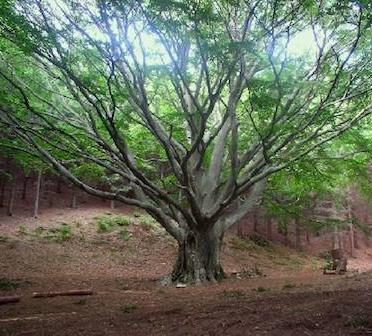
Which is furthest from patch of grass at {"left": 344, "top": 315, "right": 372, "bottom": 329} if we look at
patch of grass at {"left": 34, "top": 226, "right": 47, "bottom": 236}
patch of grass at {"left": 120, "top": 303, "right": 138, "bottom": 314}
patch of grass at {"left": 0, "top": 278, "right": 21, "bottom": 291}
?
patch of grass at {"left": 34, "top": 226, "right": 47, "bottom": 236}

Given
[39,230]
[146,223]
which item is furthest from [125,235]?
[39,230]

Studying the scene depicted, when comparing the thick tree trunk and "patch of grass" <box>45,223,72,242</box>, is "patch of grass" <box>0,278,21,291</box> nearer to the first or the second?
the thick tree trunk

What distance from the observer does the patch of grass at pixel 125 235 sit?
22.5m

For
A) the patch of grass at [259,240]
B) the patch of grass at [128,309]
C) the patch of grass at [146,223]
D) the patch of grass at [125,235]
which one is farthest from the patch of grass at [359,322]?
the patch of grass at [259,240]

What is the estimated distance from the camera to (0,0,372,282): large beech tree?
925 centimetres

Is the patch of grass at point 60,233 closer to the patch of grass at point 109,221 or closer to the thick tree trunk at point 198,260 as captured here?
the patch of grass at point 109,221

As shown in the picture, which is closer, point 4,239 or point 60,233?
point 4,239

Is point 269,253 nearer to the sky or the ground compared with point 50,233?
nearer to the ground

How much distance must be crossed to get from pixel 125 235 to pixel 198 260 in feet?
35.9

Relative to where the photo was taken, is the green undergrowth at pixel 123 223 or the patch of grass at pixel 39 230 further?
the green undergrowth at pixel 123 223

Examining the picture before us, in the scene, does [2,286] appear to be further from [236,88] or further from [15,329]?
[236,88]

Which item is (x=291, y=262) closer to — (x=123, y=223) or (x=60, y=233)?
(x=123, y=223)

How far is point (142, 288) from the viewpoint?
11.6 m

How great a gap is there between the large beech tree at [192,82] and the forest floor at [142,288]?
2.67 metres
